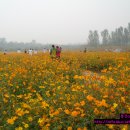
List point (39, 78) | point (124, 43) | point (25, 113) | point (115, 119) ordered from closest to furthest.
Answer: point (115, 119)
point (25, 113)
point (39, 78)
point (124, 43)

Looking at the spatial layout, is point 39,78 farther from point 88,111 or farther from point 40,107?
point 88,111

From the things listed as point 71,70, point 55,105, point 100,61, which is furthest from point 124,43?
point 55,105

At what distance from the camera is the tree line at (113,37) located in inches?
3878

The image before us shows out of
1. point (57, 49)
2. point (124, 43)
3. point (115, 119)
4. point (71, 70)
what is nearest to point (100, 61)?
point (57, 49)

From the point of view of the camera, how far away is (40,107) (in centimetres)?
489

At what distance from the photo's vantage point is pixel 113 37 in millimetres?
107250

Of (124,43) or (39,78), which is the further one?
(124,43)

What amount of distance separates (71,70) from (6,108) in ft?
18.8

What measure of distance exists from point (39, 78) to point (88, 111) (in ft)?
14.4

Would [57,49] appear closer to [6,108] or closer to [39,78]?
[39,78]

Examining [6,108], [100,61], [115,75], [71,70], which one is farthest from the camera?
[100,61]

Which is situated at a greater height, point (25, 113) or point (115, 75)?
point (115, 75)

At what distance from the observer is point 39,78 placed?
8.48 metres

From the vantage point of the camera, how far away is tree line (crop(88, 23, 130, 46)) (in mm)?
98500
